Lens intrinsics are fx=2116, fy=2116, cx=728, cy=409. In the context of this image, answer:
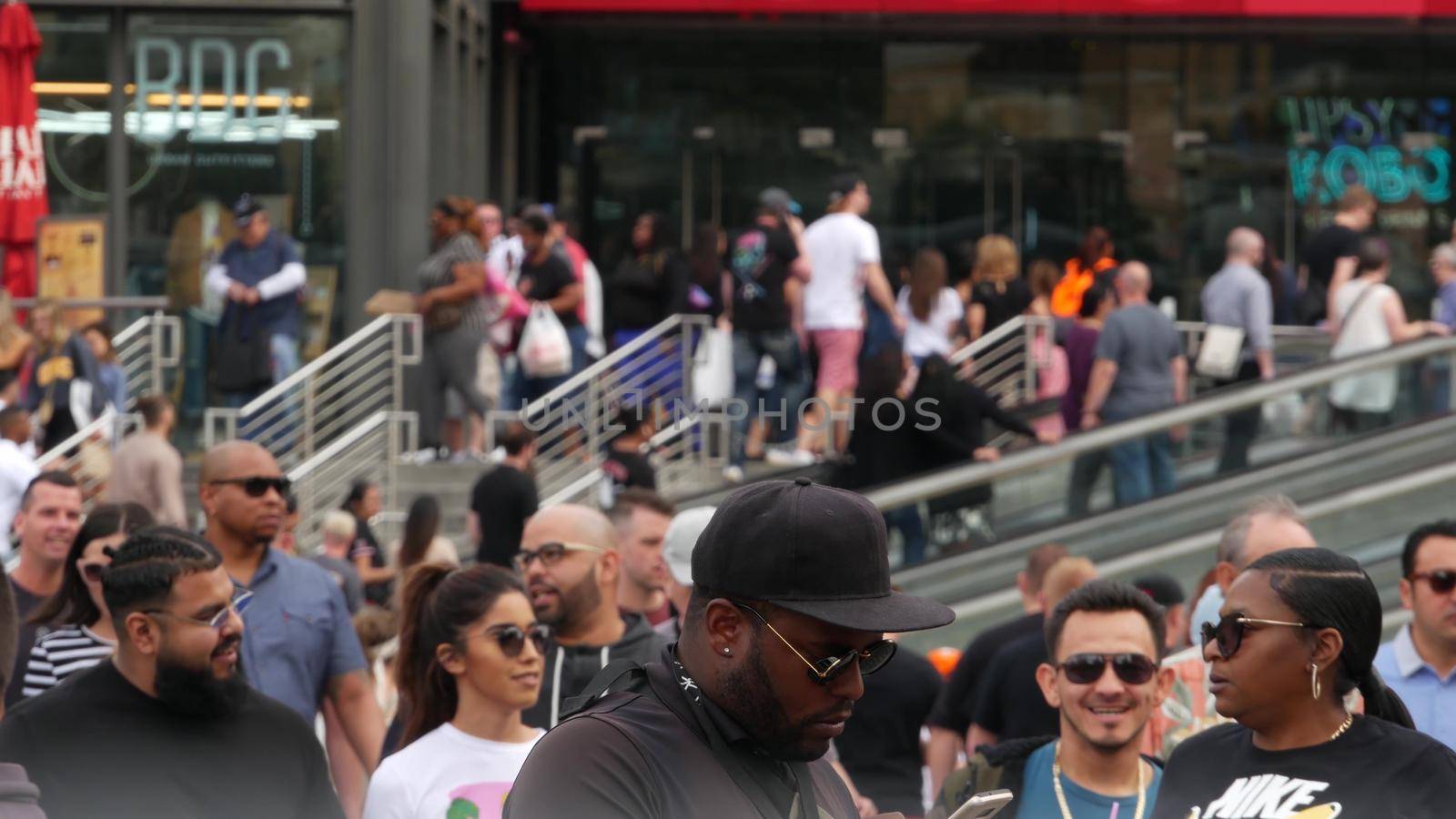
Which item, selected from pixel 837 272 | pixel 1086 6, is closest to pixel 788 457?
pixel 837 272

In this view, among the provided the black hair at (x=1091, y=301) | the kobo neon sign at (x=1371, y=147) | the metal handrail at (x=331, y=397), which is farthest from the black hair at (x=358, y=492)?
the kobo neon sign at (x=1371, y=147)

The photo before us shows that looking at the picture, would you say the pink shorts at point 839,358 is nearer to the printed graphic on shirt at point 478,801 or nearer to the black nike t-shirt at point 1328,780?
the printed graphic on shirt at point 478,801

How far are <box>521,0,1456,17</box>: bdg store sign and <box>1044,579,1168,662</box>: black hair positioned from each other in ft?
57.3

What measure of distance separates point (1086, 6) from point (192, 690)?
1903 centimetres

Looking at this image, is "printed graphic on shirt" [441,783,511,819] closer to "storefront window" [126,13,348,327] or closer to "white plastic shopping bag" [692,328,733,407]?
"white plastic shopping bag" [692,328,733,407]

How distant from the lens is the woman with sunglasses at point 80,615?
20.7 ft

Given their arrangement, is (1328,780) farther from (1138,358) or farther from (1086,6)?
(1086,6)

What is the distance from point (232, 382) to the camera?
16.2 metres

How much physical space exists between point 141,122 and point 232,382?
2847 millimetres

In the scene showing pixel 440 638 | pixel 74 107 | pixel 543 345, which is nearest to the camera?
pixel 440 638

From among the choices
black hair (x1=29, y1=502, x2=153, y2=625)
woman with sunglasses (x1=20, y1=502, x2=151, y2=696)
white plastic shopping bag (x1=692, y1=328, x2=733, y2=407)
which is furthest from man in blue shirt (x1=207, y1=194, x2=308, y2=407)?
woman with sunglasses (x1=20, y1=502, x2=151, y2=696)

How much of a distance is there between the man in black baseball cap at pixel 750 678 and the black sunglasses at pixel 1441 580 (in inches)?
126

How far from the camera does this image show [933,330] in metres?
16.0

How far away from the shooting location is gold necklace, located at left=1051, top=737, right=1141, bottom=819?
5.25 metres
